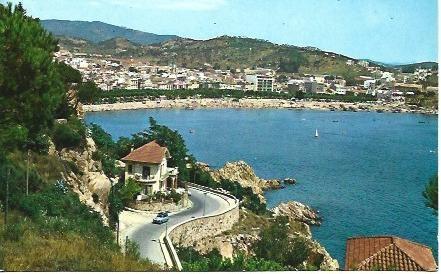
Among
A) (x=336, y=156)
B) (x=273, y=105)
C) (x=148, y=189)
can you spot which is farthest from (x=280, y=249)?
(x=273, y=105)

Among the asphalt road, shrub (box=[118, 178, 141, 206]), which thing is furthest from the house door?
the asphalt road

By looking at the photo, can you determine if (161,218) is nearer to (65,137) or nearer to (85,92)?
(65,137)

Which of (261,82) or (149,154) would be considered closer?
(149,154)

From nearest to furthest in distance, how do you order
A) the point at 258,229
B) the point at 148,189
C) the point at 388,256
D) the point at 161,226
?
the point at 388,256
the point at 161,226
the point at 258,229
the point at 148,189

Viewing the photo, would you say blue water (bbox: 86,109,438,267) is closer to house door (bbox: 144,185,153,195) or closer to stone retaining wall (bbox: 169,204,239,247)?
stone retaining wall (bbox: 169,204,239,247)

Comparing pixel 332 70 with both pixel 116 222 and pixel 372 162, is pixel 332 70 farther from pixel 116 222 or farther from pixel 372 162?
pixel 116 222

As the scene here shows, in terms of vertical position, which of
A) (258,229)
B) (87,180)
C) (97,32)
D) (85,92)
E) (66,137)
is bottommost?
(258,229)

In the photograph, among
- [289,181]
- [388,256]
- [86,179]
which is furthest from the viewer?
[289,181]
